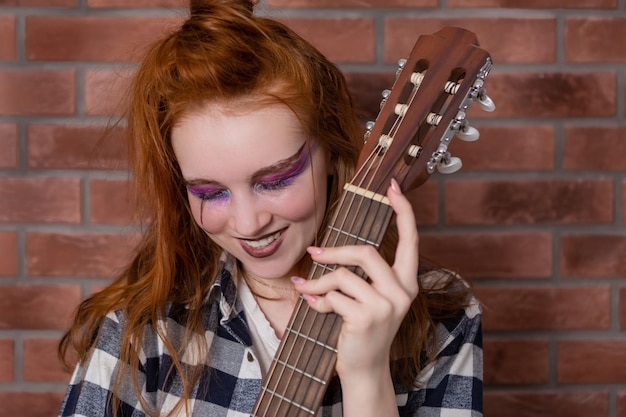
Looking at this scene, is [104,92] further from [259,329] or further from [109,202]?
[259,329]

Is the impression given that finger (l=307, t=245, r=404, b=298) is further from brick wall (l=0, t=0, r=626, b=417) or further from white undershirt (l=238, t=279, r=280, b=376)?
brick wall (l=0, t=0, r=626, b=417)

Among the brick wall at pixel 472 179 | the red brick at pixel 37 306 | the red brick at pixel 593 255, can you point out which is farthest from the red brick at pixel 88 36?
A: the red brick at pixel 593 255

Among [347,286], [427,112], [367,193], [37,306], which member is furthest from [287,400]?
[37,306]

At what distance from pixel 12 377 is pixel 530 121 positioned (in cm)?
115

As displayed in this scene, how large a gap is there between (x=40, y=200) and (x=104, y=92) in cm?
25

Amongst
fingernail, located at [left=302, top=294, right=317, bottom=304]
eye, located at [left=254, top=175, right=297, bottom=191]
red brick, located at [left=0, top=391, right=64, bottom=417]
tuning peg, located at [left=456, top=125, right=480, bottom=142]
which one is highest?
tuning peg, located at [left=456, top=125, right=480, bottom=142]

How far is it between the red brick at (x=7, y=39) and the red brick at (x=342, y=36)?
0.54 metres

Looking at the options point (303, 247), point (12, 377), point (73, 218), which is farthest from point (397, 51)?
point (12, 377)

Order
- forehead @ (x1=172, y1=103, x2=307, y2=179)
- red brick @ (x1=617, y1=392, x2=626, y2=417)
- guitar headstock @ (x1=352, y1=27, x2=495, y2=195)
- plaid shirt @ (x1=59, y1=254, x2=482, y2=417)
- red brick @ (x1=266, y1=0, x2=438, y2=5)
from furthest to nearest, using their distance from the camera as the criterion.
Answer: red brick @ (x1=617, y1=392, x2=626, y2=417)
red brick @ (x1=266, y1=0, x2=438, y2=5)
plaid shirt @ (x1=59, y1=254, x2=482, y2=417)
forehead @ (x1=172, y1=103, x2=307, y2=179)
guitar headstock @ (x1=352, y1=27, x2=495, y2=195)

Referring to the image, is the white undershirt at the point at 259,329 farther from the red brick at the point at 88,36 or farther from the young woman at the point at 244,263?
the red brick at the point at 88,36

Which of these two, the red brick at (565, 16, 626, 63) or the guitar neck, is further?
the red brick at (565, 16, 626, 63)

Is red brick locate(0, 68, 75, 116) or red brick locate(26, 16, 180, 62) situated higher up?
red brick locate(26, 16, 180, 62)

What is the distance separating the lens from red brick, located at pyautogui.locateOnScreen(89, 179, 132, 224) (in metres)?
1.70

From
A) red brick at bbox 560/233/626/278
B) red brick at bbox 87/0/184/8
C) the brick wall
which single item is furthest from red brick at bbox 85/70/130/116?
red brick at bbox 560/233/626/278
